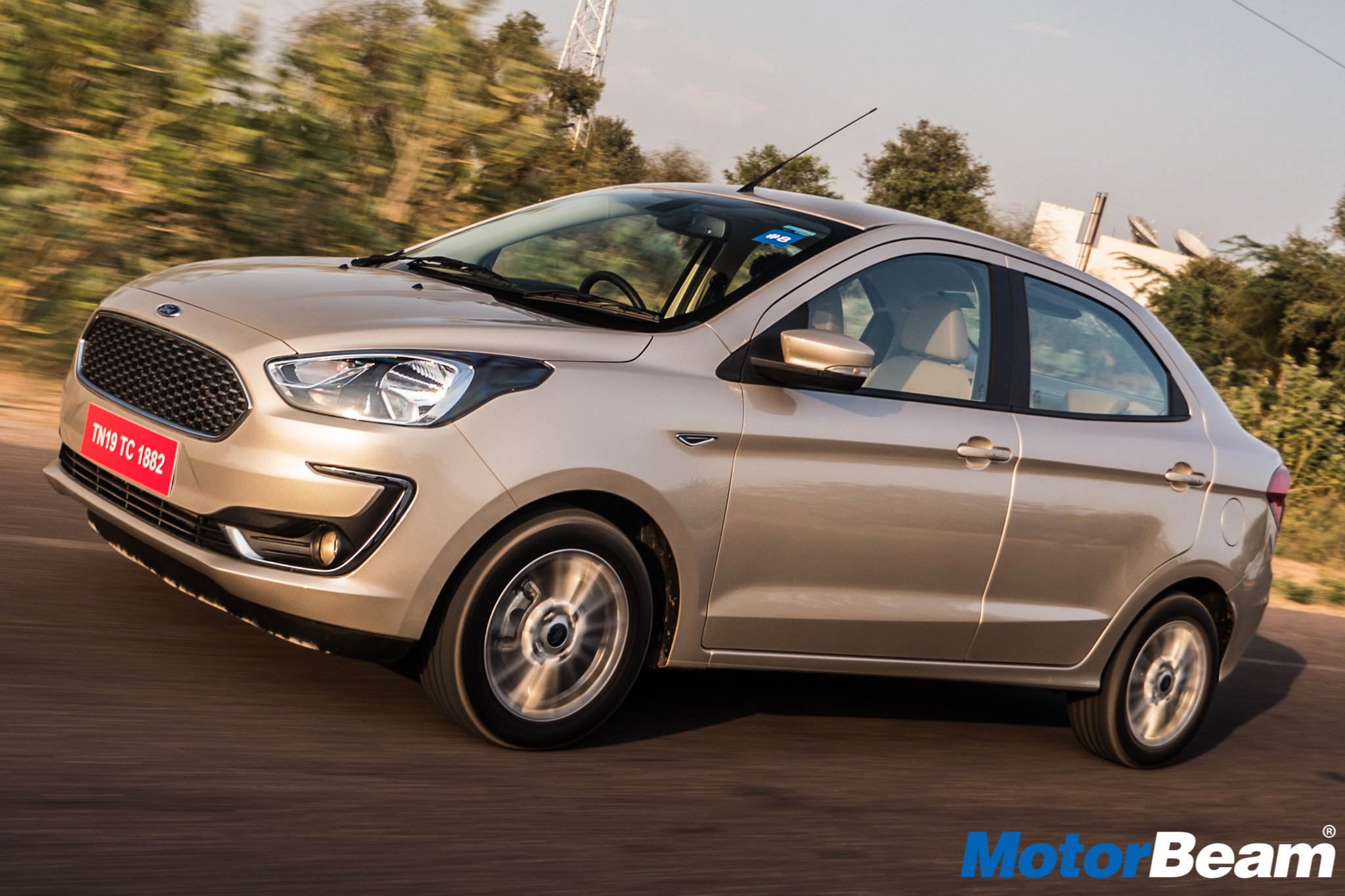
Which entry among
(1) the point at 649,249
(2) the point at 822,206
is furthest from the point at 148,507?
(2) the point at 822,206

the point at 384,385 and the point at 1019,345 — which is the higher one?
the point at 1019,345

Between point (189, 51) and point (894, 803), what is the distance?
7.34 meters

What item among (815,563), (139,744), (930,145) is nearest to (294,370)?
(139,744)

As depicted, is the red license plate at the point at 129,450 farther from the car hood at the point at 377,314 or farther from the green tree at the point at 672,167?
the green tree at the point at 672,167

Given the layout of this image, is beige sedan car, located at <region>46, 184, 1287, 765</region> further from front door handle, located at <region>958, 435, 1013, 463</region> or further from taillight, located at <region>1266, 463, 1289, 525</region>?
taillight, located at <region>1266, 463, 1289, 525</region>

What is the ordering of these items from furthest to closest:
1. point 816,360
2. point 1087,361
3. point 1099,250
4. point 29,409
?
point 1099,250 < point 29,409 < point 1087,361 < point 816,360

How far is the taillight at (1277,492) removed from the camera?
6.21 m

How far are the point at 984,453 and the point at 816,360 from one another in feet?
3.03

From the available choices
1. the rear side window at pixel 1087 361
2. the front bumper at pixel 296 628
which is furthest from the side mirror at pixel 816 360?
the front bumper at pixel 296 628

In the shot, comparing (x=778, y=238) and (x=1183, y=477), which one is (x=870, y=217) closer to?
(x=778, y=238)

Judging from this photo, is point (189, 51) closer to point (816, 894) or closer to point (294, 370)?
point (294, 370)

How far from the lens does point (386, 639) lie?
3975 millimetres

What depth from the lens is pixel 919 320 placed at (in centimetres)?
510

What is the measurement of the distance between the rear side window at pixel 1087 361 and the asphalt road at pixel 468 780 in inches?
55.2
